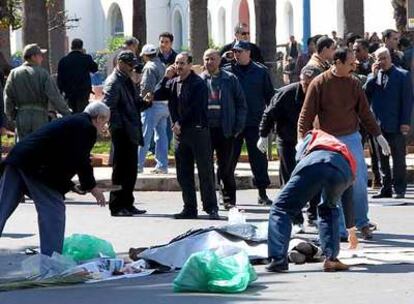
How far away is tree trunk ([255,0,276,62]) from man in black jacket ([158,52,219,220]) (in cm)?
1041

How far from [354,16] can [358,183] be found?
14.5 meters

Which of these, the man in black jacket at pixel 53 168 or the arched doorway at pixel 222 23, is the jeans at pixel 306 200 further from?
the arched doorway at pixel 222 23

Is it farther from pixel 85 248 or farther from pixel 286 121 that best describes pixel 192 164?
pixel 85 248

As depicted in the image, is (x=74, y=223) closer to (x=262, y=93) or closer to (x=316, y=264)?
(x=262, y=93)

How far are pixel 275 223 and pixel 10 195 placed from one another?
236cm

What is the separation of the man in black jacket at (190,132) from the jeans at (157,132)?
4277 millimetres

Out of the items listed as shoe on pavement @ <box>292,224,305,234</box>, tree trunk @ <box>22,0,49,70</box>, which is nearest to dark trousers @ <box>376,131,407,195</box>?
shoe on pavement @ <box>292,224,305,234</box>

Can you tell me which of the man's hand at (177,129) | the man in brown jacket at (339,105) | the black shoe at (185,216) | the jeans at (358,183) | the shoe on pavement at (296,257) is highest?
the man in brown jacket at (339,105)

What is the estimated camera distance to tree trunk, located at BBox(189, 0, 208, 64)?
29219 millimetres

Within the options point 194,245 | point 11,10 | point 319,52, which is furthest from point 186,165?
point 11,10

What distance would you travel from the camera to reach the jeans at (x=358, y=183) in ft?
46.1

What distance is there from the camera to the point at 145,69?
2067 cm

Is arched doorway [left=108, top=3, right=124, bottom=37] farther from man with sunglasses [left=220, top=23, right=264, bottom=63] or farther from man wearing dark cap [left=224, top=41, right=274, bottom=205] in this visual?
man wearing dark cap [left=224, top=41, right=274, bottom=205]

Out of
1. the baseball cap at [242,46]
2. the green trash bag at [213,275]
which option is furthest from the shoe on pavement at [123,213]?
the green trash bag at [213,275]
